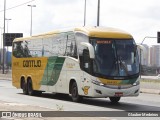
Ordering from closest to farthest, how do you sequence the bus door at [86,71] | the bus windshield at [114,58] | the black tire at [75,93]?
the bus windshield at [114,58]
the bus door at [86,71]
the black tire at [75,93]

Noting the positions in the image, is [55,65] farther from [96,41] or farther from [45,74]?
[96,41]

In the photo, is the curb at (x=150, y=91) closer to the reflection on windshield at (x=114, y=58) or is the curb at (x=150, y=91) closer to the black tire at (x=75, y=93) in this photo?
the black tire at (x=75, y=93)

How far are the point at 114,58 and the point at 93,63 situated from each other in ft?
3.02

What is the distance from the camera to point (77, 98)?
852 inches

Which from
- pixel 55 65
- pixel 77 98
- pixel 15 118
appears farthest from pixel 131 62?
pixel 15 118

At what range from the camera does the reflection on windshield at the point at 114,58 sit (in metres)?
19.9

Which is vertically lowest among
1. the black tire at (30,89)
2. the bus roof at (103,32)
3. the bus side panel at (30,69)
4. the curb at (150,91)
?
the curb at (150,91)

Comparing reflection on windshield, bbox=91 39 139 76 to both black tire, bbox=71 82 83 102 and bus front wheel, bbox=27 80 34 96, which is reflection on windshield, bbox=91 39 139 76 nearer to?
black tire, bbox=71 82 83 102

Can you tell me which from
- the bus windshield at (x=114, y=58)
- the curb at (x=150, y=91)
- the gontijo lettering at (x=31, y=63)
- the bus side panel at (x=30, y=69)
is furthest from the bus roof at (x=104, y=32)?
the curb at (x=150, y=91)

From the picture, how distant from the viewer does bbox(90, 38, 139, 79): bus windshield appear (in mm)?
19891

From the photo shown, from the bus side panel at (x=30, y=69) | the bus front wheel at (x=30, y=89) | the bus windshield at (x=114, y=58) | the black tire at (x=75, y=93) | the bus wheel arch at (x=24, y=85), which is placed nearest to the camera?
the bus windshield at (x=114, y=58)

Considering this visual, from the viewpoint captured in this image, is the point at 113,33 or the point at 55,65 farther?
the point at 55,65

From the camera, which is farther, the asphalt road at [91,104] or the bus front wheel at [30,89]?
the bus front wheel at [30,89]

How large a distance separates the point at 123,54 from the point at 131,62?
0.49 m
